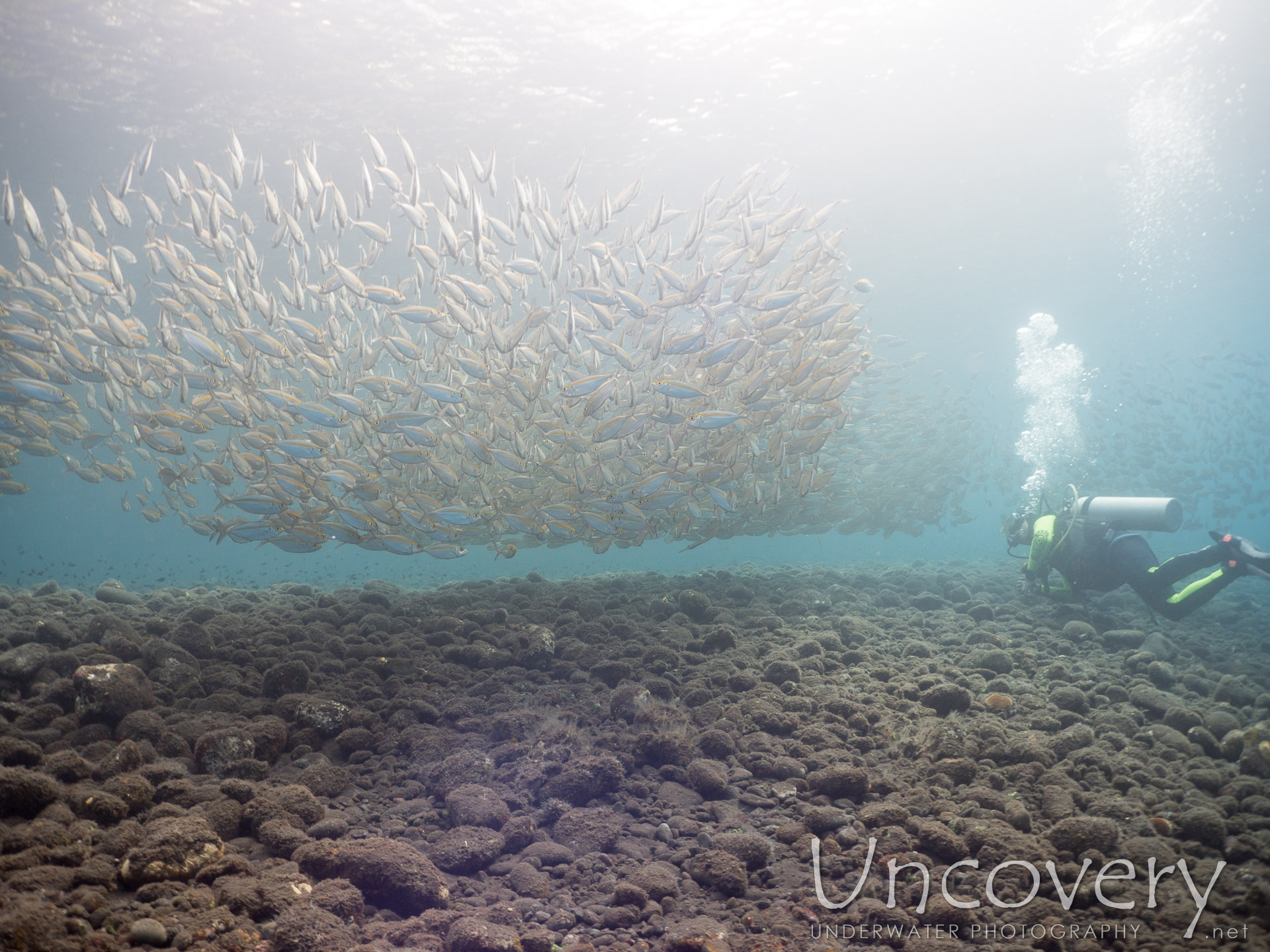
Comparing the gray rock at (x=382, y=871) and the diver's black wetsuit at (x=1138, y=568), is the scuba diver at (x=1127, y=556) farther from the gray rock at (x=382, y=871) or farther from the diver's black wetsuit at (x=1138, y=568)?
the gray rock at (x=382, y=871)

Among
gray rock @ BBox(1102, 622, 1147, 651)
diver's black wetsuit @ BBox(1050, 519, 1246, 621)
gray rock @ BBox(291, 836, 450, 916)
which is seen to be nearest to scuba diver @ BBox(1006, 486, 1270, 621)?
diver's black wetsuit @ BBox(1050, 519, 1246, 621)

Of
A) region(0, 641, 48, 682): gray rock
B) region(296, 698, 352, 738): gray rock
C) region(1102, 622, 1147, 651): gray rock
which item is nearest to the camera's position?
region(296, 698, 352, 738): gray rock

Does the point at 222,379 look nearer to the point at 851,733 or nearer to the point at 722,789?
the point at 722,789

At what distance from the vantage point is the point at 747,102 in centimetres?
1493

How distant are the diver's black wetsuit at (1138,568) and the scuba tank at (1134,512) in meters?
0.17

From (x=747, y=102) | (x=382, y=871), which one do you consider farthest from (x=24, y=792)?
(x=747, y=102)

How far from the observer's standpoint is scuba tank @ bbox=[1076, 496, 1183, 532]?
799 centimetres

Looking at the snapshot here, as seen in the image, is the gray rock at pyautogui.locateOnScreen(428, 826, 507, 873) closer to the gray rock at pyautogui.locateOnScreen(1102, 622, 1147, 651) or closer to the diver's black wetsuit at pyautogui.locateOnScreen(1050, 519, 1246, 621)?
the gray rock at pyautogui.locateOnScreen(1102, 622, 1147, 651)

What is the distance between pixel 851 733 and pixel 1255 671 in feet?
19.9

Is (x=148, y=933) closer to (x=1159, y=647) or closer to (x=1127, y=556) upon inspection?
(x=1159, y=647)

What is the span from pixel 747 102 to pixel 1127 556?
1393cm

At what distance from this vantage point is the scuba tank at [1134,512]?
7.99m

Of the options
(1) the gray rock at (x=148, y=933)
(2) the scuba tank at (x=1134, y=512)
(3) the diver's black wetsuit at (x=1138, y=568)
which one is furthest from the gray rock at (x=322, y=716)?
(2) the scuba tank at (x=1134, y=512)

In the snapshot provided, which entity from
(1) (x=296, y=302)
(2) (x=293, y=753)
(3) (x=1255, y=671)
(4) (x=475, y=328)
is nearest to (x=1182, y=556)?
(3) (x=1255, y=671)
